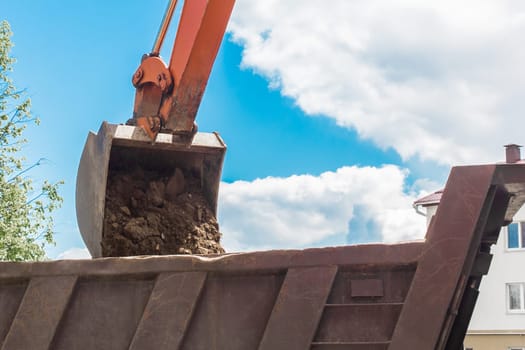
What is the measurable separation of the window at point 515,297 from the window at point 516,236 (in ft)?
3.59

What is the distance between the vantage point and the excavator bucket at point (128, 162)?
5824 mm

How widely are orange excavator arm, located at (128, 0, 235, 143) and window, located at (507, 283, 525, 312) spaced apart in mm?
16393

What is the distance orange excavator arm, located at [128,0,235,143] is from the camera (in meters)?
5.74

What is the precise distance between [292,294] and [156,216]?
8.50 ft

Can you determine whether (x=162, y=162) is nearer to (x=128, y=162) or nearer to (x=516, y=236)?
(x=128, y=162)

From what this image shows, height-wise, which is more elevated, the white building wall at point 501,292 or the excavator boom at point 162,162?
the white building wall at point 501,292

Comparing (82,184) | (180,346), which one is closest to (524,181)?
(180,346)

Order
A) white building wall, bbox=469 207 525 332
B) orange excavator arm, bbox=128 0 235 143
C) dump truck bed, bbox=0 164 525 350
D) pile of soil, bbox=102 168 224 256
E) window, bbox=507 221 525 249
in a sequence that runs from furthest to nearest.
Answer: window, bbox=507 221 525 249 → white building wall, bbox=469 207 525 332 → orange excavator arm, bbox=128 0 235 143 → pile of soil, bbox=102 168 224 256 → dump truck bed, bbox=0 164 525 350

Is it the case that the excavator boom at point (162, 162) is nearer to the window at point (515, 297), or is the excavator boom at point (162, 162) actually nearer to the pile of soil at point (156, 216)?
the pile of soil at point (156, 216)

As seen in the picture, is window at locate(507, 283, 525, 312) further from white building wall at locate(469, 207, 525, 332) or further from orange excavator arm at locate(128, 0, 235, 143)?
orange excavator arm at locate(128, 0, 235, 143)

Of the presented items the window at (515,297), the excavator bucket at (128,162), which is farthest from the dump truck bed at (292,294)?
the window at (515,297)

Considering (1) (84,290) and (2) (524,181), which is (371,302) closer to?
(2) (524,181)

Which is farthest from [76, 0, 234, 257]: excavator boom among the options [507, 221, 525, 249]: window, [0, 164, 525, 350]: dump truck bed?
[507, 221, 525, 249]: window

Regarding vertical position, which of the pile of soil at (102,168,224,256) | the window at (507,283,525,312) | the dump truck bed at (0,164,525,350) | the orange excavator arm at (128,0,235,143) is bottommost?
the dump truck bed at (0,164,525,350)
